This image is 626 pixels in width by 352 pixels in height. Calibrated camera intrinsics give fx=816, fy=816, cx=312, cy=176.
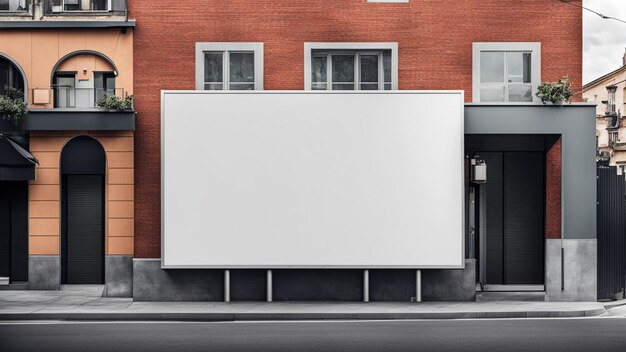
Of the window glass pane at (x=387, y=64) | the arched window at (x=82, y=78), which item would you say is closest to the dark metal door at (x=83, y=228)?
the arched window at (x=82, y=78)

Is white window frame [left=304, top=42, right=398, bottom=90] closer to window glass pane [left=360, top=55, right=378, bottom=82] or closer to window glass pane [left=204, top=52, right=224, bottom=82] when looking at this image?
window glass pane [left=360, top=55, right=378, bottom=82]

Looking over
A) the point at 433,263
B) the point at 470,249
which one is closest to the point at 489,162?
the point at 470,249

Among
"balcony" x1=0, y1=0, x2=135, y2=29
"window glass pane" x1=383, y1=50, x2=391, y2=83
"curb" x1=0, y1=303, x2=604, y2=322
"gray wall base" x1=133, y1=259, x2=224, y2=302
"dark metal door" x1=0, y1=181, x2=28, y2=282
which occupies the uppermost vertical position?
"balcony" x1=0, y1=0, x2=135, y2=29

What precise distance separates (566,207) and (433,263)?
344 cm

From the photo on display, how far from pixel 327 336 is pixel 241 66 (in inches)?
324

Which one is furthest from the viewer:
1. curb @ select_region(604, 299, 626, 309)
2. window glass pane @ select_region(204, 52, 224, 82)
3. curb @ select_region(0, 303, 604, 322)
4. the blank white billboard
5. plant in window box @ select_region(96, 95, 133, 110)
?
window glass pane @ select_region(204, 52, 224, 82)

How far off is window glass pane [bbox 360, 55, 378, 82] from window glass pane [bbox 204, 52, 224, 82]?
349cm

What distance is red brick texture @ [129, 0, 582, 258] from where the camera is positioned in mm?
19844

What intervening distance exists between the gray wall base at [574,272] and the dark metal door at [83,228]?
37.5ft

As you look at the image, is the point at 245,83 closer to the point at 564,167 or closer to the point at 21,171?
the point at 21,171

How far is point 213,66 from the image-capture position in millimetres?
20125

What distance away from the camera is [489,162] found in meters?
21.3

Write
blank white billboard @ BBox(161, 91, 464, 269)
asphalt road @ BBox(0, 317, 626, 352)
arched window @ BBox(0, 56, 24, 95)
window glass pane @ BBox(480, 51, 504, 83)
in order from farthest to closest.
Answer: arched window @ BBox(0, 56, 24, 95) < window glass pane @ BBox(480, 51, 504, 83) < blank white billboard @ BBox(161, 91, 464, 269) < asphalt road @ BBox(0, 317, 626, 352)

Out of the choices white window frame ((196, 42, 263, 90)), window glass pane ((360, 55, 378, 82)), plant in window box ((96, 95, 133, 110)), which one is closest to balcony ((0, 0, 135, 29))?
plant in window box ((96, 95, 133, 110))
